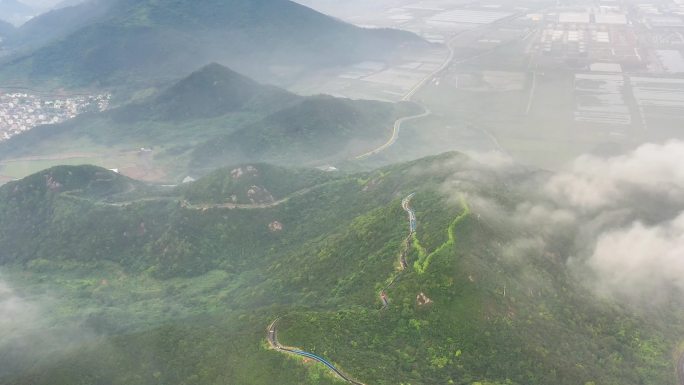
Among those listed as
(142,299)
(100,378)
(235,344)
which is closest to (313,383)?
(235,344)

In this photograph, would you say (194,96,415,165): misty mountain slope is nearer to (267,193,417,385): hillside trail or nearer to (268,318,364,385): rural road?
(267,193,417,385): hillside trail

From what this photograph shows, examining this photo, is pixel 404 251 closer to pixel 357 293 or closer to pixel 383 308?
pixel 357 293

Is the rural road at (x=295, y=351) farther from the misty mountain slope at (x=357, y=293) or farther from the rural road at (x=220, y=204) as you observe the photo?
the rural road at (x=220, y=204)

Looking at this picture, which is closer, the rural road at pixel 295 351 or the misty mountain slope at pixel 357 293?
the rural road at pixel 295 351

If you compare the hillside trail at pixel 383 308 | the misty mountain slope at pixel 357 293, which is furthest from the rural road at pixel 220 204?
the hillside trail at pixel 383 308

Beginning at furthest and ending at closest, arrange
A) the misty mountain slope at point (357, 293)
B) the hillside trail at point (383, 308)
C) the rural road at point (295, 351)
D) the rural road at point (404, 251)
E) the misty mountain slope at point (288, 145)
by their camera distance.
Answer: the misty mountain slope at point (288, 145), the rural road at point (404, 251), the misty mountain slope at point (357, 293), the hillside trail at point (383, 308), the rural road at point (295, 351)

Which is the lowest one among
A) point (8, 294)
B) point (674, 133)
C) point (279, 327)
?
point (674, 133)

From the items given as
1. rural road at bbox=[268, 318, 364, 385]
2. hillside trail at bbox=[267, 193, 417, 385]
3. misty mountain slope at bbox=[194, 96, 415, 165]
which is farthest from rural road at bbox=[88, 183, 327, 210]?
rural road at bbox=[268, 318, 364, 385]

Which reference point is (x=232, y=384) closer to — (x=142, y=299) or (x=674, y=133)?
(x=142, y=299)
